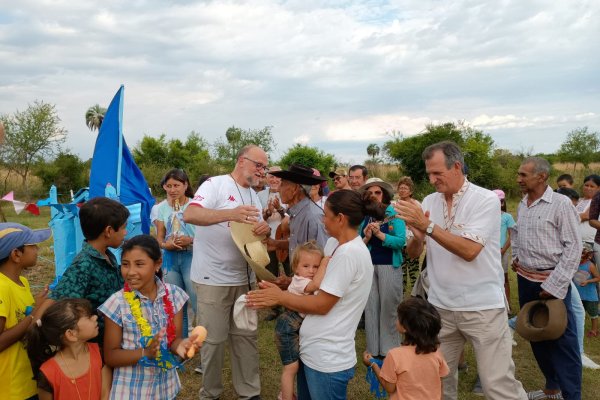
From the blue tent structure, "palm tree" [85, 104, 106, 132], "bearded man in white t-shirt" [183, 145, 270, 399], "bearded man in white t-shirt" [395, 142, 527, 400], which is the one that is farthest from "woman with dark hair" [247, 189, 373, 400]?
"palm tree" [85, 104, 106, 132]

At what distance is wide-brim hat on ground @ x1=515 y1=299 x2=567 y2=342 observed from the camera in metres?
3.70

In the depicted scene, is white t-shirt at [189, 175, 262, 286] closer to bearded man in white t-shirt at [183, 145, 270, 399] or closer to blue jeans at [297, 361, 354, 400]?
bearded man in white t-shirt at [183, 145, 270, 399]

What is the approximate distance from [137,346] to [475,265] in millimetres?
2120

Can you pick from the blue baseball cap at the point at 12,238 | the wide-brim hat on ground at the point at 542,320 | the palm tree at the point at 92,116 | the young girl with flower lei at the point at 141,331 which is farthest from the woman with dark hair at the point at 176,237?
the palm tree at the point at 92,116

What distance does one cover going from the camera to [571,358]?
3842mm

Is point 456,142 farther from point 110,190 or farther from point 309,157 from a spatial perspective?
point 110,190

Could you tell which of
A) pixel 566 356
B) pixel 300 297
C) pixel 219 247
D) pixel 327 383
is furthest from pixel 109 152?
pixel 566 356

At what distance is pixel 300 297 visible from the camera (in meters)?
2.66

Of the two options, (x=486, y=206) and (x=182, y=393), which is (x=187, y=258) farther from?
(x=486, y=206)

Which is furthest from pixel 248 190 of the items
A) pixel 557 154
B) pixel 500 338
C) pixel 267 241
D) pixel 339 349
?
pixel 557 154

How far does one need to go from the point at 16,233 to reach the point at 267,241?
78.0 inches

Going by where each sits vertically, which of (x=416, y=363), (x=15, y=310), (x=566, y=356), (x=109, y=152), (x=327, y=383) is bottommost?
(x=566, y=356)

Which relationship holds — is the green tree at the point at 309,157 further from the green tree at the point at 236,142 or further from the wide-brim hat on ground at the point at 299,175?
the wide-brim hat on ground at the point at 299,175

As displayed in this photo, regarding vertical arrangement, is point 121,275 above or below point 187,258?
above
